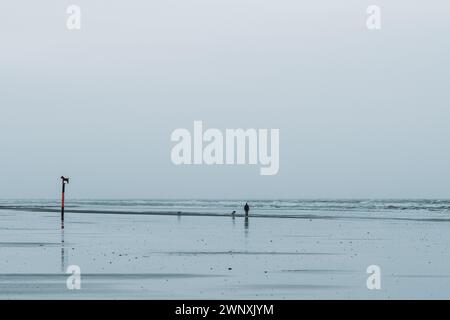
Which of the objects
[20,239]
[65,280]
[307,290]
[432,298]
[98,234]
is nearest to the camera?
[432,298]

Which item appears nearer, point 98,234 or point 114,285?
point 114,285

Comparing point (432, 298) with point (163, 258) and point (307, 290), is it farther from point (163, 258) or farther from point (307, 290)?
point (163, 258)

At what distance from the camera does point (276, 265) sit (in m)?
26.7

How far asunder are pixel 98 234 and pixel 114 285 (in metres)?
20.8

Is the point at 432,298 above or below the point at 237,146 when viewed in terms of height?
below

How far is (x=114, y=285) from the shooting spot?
21.5 metres

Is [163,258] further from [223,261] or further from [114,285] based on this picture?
[114,285]

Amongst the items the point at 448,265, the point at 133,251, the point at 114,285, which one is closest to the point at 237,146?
the point at 133,251

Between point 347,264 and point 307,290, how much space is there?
657cm

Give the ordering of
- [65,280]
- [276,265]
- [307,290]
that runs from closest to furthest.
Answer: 1. [307,290]
2. [65,280]
3. [276,265]
